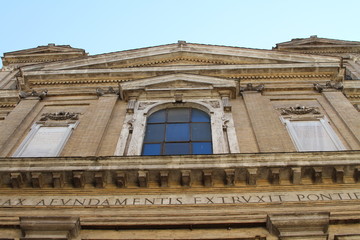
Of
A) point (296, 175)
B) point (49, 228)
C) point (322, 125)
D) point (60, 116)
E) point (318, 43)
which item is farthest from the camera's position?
point (318, 43)

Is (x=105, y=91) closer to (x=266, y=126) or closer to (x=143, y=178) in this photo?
(x=266, y=126)

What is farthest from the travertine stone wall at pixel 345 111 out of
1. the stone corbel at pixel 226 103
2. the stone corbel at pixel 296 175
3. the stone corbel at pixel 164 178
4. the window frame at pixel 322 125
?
the stone corbel at pixel 164 178

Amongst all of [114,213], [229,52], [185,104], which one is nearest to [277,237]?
[114,213]

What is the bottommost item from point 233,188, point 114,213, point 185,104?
point 114,213

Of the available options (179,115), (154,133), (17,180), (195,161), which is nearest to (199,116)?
(179,115)

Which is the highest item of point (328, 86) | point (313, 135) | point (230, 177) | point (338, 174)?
point (328, 86)

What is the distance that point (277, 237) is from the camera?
28.5 feet

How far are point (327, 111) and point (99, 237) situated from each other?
27.7 feet

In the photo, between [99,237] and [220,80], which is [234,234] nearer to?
[99,237]

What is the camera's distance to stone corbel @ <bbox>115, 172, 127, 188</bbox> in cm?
1007

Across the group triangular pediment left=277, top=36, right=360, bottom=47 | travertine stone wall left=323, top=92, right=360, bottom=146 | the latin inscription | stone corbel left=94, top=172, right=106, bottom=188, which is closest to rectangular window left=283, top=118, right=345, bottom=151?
travertine stone wall left=323, top=92, right=360, bottom=146

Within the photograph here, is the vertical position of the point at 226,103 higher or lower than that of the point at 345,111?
higher

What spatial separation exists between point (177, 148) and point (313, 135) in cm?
387

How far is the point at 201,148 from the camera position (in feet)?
41.9
